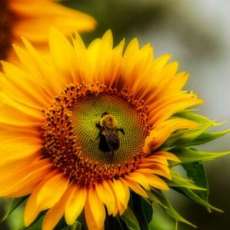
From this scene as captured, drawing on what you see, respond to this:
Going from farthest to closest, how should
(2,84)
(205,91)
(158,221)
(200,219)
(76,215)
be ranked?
(205,91)
(200,219)
(158,221)
(2,84)
(76,215)

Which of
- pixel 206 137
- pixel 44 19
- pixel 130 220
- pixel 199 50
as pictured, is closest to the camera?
pixel 130 220

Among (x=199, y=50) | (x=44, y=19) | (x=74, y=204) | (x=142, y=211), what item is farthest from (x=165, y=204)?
(x=199, y=50)

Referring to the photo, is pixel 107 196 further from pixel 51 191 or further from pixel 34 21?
pixel 34 21

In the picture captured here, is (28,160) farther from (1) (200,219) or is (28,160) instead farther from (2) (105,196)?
(1) (200,219)

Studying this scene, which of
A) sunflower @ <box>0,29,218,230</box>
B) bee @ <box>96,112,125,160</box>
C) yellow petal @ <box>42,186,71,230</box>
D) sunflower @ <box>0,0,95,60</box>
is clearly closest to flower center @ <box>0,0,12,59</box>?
sunflower @ <box>0,0,95,60</box>

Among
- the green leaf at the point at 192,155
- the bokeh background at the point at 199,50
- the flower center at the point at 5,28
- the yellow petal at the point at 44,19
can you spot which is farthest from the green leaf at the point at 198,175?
the bokeh background at the point at 199,50

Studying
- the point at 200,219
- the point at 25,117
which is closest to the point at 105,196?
the point at 25,117
